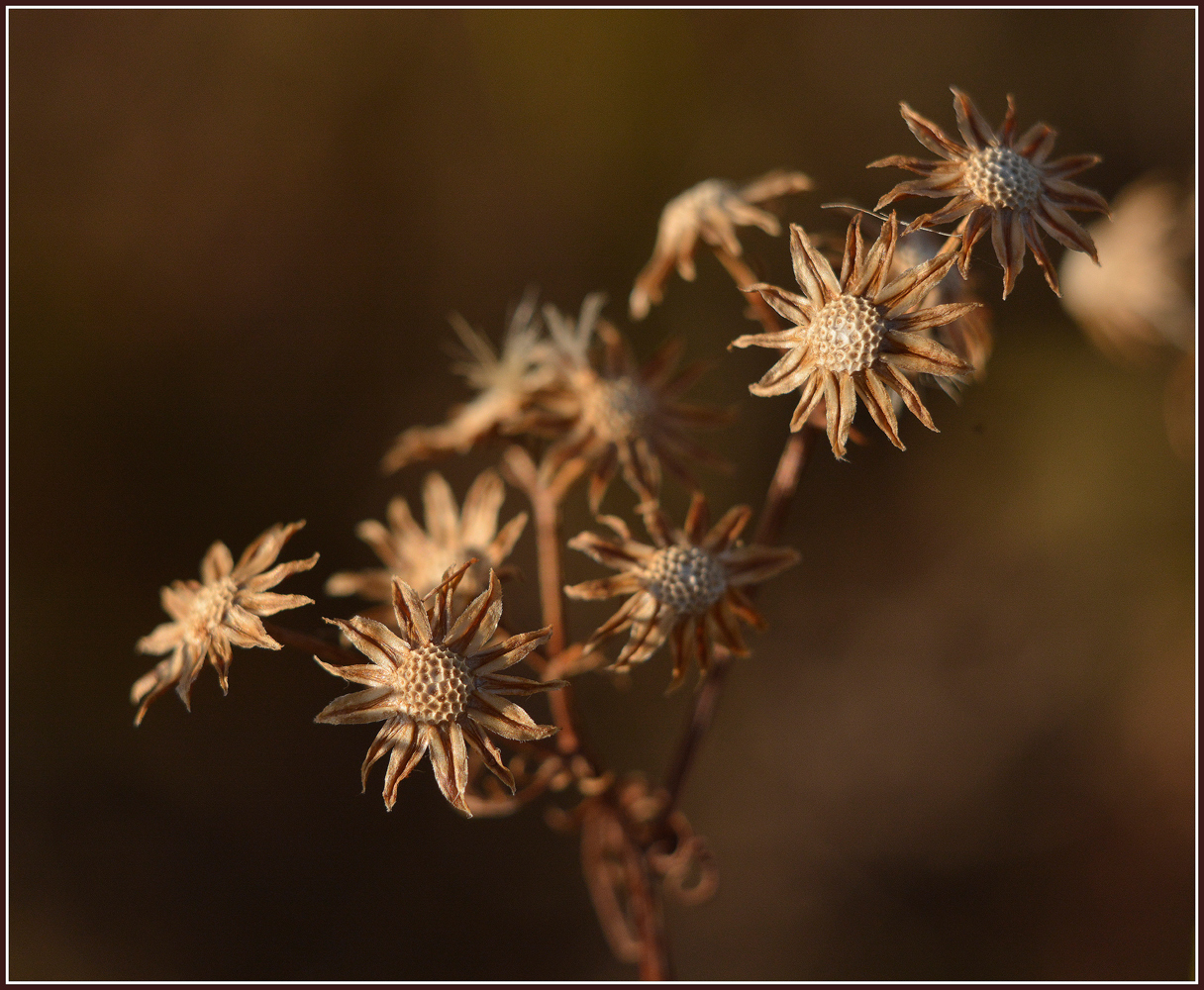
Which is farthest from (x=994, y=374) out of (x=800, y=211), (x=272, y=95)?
(x=272, y=95)

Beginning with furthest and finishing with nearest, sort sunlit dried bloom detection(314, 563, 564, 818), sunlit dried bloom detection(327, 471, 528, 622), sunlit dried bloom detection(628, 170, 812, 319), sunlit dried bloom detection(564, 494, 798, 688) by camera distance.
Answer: sunlit dried bloom detection(327, 471, 528, 622) → sunlit dried bloom detection(628, 170, 812, 319) → sunlit dried bloom detection(564, 494, 798, 688) → sunlit dried bloom detection(314, 563, 564, 818)

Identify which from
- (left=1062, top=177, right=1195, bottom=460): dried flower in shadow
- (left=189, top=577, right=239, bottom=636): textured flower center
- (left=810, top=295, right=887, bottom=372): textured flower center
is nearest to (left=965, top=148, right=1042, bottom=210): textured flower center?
(left=810, top=295, right=887, bottom=372): textured flower center

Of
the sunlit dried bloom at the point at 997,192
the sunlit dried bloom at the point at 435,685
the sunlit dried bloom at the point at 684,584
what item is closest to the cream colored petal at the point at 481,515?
the sunlit dried bloom at the point at 684,584

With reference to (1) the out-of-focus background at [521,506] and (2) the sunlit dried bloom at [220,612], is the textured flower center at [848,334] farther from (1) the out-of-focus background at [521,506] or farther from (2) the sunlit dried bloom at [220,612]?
(1) the out-of-focus background at [521,506]

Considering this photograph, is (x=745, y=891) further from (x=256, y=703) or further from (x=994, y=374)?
(x=994, y=374)

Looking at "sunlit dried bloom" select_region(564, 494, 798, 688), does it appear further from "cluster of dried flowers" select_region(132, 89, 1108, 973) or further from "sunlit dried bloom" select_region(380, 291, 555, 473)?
"sunlit dried bloom" select_region(380, 291, 555, 473)

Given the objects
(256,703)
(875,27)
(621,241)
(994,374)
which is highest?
(875,27)
